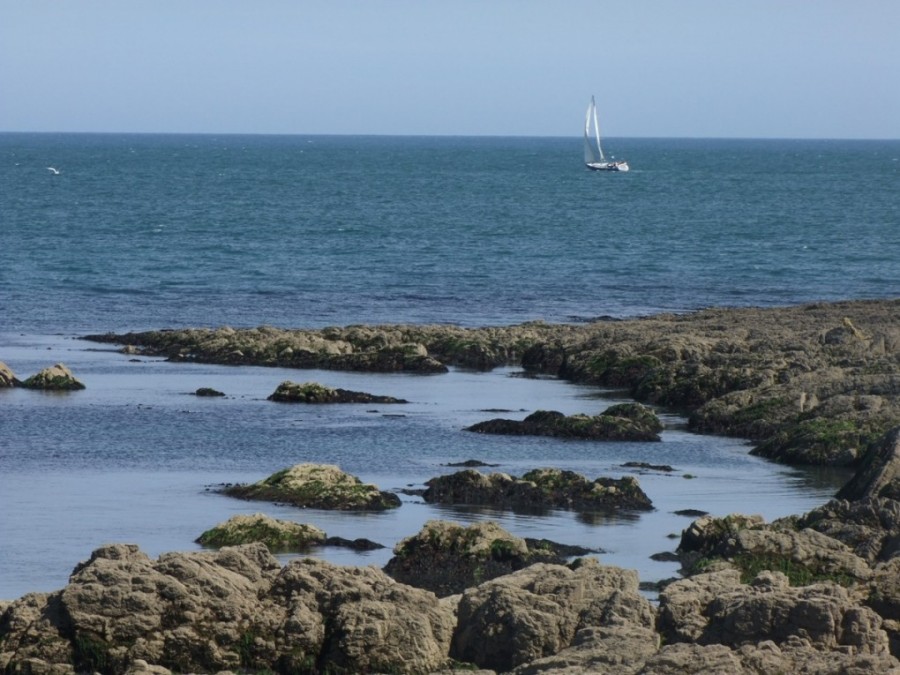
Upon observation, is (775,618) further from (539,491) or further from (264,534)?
(539,491)

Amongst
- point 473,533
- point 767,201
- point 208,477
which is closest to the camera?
point 473,533

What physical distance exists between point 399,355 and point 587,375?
5.40 meters

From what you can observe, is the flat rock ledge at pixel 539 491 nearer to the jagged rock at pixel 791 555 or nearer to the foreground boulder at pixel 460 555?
the foreground boulder at pixel 460 555

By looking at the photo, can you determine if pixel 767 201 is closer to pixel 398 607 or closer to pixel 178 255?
pixel 178 255

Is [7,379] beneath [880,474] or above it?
beneath

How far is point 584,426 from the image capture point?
3225 centimetres

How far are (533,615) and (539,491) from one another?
32.2 feet

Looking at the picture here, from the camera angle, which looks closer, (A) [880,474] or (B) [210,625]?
(B) [210,625]

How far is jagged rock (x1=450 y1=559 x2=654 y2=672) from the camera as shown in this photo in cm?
1547

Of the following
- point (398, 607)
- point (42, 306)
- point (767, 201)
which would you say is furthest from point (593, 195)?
point (398, 607)

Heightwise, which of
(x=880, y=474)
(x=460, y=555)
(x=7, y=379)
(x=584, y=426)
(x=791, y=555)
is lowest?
(x=7, y=379)

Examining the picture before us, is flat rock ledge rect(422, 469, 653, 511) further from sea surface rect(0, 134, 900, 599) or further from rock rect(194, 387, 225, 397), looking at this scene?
rock rect(194, 387, 225, 397)

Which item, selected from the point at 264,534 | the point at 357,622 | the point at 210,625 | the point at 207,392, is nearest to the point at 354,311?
the point at 207,392

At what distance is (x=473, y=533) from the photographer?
20922mm
